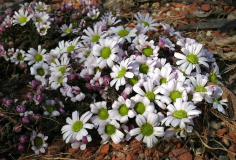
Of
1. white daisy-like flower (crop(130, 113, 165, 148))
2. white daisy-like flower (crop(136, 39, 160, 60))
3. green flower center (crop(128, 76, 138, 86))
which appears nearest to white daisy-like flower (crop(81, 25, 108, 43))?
white daisy-like flower (crop(136, 39, 160, 60))

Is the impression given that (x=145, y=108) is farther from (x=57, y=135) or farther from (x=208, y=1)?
(x=208, y=1)

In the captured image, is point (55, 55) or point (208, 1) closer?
point (55, 55)

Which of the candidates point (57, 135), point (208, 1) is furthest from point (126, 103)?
point (208, 1)

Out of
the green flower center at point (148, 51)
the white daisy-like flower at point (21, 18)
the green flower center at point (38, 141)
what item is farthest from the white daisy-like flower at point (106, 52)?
the white daisy-like flower at point (21, 18)

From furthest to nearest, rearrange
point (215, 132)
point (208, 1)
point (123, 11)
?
point (123, 11), point (208, 1), point (215, 132)

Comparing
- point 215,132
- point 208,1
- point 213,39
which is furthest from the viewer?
point 208,1

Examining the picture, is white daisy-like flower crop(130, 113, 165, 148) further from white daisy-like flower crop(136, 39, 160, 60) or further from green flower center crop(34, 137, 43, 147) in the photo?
green flower center crop(34, 137, 43, 147)

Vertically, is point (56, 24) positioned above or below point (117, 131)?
above

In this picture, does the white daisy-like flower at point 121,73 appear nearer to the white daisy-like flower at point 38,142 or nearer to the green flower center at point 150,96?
the green flower center at point 150,96

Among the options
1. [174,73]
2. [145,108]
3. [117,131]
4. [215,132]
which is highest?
[174,73]
